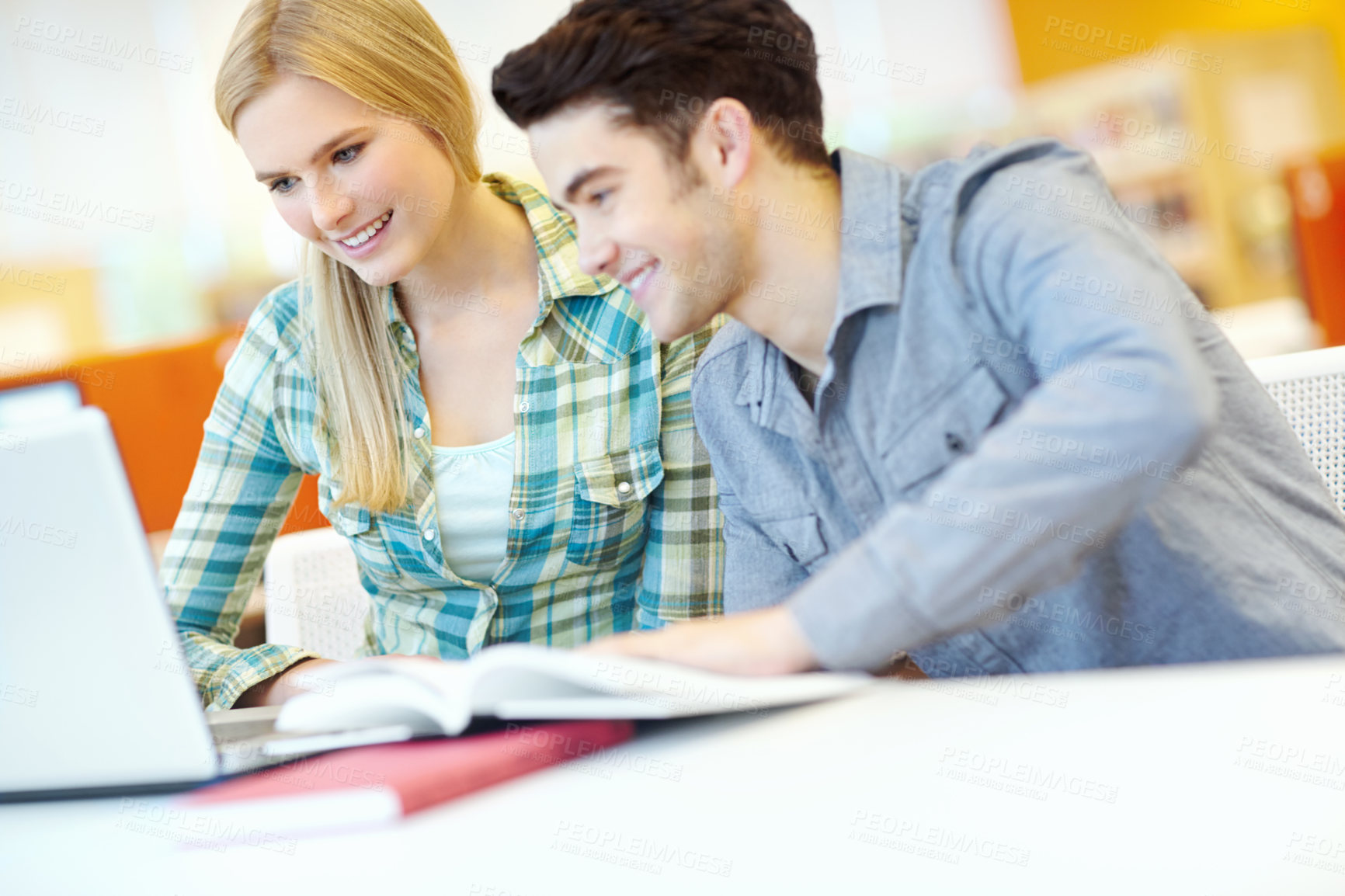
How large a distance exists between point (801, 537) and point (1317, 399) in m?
0.59

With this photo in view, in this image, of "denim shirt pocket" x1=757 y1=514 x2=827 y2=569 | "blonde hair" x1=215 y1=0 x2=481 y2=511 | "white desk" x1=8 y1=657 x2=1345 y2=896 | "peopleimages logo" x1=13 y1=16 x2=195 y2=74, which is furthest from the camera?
"peopleimages logo" x1=13 y1=16 x2=195 y2=74

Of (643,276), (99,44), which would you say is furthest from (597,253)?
(99,44)

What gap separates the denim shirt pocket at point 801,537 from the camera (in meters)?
1.06

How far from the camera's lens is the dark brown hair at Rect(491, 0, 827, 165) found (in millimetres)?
910

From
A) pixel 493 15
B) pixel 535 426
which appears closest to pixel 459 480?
pixel 535 426

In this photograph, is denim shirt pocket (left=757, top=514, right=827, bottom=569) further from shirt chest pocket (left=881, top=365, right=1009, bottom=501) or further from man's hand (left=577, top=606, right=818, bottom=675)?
man's hand (left=577, top=606, right=818, bottom=675)

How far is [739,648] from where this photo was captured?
0.73 m

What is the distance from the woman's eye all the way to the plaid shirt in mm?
199

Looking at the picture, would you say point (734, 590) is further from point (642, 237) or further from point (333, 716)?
point (333, 716)

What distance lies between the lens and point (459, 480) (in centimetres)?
131

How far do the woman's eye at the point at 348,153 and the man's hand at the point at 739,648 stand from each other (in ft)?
2.34

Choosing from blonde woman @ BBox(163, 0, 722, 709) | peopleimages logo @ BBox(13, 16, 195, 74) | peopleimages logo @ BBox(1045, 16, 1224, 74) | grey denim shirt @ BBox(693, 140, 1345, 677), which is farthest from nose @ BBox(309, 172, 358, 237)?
peopleimages logo @ BBox(13, 16, 195, 74)

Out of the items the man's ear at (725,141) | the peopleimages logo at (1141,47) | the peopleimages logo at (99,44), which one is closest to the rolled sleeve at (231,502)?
the man's ear at (725,141)

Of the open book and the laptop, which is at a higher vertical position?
the laptop
